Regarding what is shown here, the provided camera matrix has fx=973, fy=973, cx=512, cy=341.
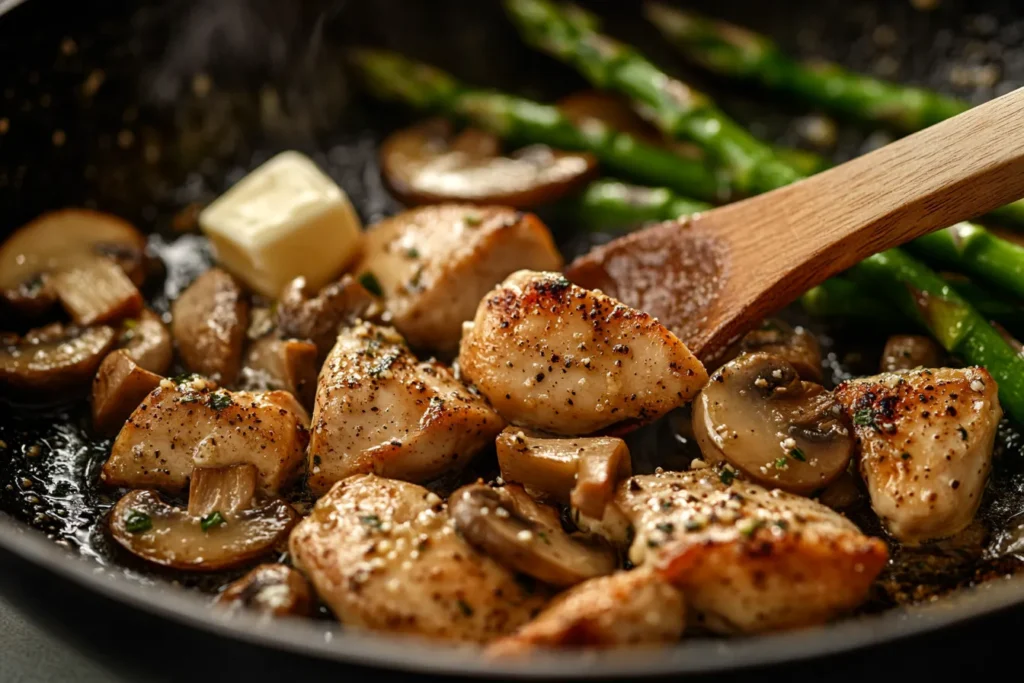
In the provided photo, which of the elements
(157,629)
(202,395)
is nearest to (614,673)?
(157,629)

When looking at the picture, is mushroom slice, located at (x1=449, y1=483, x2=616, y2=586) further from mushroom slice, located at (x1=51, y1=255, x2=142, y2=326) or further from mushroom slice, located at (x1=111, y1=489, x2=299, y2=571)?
mushroom slice, located at (x1=51, y1=255, x2=142, y2=326)

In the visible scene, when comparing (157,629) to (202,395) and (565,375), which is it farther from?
(565,375)

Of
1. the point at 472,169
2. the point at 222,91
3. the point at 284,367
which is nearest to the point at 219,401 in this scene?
the point at 284,367

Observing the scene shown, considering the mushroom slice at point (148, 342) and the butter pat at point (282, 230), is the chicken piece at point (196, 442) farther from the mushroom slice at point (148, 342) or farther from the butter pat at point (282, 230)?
the butter pat at point (282, 230)

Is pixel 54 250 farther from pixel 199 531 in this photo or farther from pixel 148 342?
pixel 199 531

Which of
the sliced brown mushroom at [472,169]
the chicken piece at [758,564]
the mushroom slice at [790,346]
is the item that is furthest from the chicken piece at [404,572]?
the sliced brown mushroom at [472,169]

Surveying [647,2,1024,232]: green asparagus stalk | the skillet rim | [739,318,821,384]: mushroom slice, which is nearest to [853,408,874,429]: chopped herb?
[739,318,821,384]: mushroom slice
